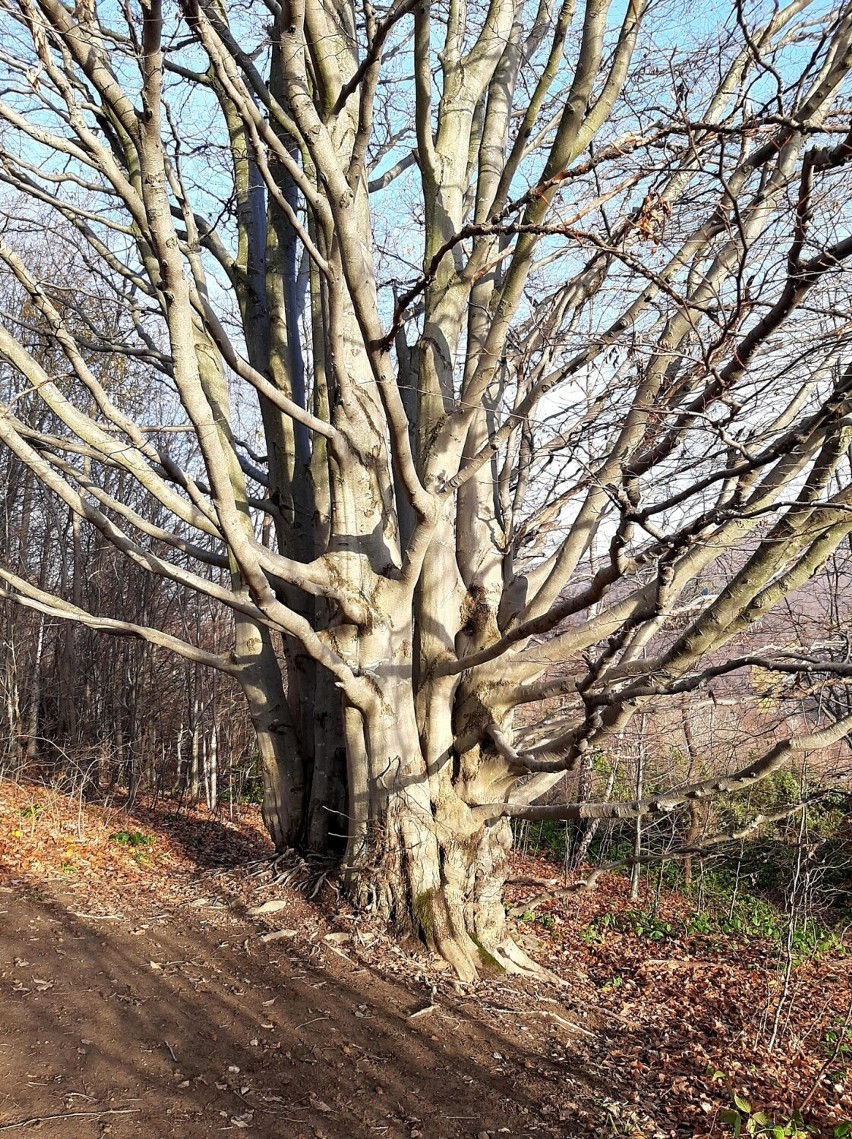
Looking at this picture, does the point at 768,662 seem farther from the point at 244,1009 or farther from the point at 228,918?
the point at 228,918

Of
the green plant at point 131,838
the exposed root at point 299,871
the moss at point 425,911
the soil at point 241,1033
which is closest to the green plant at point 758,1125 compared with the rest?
the soil at point 241,1033

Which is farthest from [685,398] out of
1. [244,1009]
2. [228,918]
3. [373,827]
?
[228,918]

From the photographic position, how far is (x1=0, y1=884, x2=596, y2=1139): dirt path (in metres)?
3.22

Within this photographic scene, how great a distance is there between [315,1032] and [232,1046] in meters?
0.44

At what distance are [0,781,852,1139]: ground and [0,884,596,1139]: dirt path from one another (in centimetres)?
1

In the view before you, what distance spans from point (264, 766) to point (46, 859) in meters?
2.18

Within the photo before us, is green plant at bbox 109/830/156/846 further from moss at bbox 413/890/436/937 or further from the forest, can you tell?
moss at bbox 413/890/436/937

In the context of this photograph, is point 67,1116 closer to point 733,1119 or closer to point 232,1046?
point 232,1046

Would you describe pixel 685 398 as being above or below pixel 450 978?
above

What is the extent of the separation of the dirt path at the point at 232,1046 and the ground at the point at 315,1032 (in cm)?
1

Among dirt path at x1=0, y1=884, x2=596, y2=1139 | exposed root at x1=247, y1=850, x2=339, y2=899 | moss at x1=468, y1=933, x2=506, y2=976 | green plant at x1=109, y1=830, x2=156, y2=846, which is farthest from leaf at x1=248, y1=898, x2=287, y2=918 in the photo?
green plant at x1=109, y1=830, x2=156, y2=846

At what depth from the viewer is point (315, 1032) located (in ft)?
13.1

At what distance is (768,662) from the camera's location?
3721mm

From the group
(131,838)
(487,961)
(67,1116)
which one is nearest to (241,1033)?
(67,1116)
